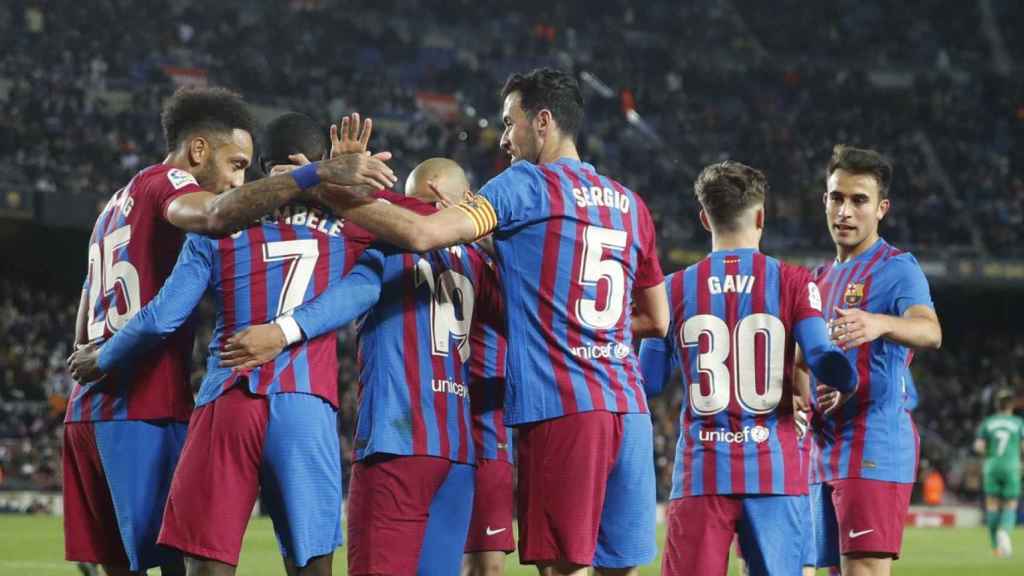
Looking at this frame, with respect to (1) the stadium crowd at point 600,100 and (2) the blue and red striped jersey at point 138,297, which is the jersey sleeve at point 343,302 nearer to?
(2) the blue and red striped jersey at point 138,297

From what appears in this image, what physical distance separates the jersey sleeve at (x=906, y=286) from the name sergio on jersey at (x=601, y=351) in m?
1.54

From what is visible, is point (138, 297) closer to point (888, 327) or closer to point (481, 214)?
point (481, 214)

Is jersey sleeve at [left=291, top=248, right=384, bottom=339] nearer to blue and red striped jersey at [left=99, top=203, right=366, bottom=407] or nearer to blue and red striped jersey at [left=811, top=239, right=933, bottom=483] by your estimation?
blue and red striped jersey at [left=99, top=203, right=366, bottom=407]

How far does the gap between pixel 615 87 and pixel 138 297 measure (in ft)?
98.5

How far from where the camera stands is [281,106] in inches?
1139

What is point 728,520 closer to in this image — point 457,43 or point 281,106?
point 281,106

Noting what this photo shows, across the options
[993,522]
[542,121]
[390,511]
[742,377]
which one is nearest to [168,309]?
[390,511]

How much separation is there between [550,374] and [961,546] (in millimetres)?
13721

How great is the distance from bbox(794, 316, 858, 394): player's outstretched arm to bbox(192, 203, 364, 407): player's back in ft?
5.95

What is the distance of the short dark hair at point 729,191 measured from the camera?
527cm

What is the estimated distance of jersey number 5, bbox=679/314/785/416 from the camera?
5152 millimetres


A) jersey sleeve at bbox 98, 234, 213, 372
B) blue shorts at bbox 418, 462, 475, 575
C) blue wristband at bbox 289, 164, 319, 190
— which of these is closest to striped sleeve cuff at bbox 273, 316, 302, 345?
jersey sleeve at bbox 98, 234, 213, 372

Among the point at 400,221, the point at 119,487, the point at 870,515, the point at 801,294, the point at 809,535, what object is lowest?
the point at 809,535

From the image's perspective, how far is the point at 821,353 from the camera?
5098 mm
